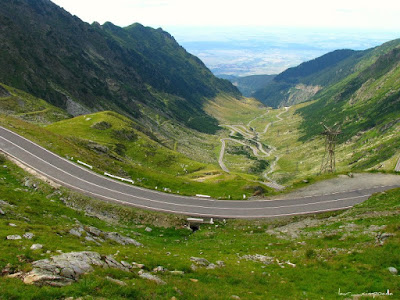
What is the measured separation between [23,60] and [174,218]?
173 m

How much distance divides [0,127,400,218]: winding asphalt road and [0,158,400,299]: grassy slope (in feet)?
10.1

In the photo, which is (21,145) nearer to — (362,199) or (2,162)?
(2,162)

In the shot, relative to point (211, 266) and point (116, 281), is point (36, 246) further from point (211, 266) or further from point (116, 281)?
point (211, 266)

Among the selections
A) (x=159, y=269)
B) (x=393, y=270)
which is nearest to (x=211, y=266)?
(x=159, y=269)

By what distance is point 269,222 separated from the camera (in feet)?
155

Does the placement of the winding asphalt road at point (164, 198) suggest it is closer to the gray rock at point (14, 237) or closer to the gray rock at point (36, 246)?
the gray rock at point (14, 237)

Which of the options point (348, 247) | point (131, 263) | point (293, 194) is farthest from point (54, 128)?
point (348, 247)

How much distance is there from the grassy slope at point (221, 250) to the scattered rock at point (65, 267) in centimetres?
70

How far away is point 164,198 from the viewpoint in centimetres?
5397

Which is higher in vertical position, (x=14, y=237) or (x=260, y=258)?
(x=14, y=237)

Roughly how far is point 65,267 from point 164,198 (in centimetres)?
3458

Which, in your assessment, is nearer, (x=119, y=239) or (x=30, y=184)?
(x=119, y=239)

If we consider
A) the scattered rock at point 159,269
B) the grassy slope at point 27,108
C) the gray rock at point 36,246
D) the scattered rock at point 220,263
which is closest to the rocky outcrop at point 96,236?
the gray rock at point 36,246

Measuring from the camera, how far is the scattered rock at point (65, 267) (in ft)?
57.9
